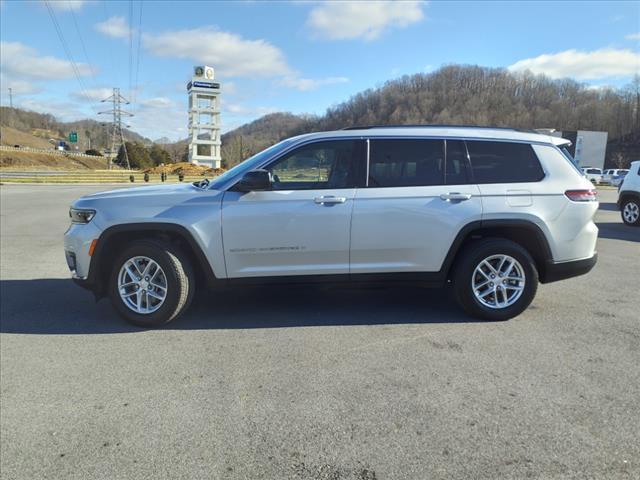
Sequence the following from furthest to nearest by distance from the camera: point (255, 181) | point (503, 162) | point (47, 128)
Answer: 1. point (47, 128)
2. point (503, 162)
3. point (255, 181)

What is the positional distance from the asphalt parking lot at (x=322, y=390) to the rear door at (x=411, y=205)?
2.15ft

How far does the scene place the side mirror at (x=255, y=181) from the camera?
4.32m

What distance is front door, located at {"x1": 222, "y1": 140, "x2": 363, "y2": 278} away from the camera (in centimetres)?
439

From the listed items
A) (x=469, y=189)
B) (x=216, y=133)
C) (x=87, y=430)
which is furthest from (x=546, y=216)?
(x=216, y=133)

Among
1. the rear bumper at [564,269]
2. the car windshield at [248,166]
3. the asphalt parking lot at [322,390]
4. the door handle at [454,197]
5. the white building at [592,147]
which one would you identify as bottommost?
the asphalt parking lot at [322,390]

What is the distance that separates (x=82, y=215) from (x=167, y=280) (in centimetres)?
108

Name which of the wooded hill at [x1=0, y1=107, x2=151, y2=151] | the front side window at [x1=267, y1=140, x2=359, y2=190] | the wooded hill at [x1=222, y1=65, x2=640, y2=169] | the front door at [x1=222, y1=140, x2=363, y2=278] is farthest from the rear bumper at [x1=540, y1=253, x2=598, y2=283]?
the wooded hill at [x1=0, y1=107, x2=151, y2=151]

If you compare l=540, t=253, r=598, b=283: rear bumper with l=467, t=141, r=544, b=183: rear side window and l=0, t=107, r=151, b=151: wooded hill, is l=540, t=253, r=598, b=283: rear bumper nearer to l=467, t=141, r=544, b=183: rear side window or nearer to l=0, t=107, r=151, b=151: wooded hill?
l=467, t=141, r=544, b=183: rear side window

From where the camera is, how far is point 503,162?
4672mm

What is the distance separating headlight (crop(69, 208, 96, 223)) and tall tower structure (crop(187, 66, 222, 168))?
74718mm

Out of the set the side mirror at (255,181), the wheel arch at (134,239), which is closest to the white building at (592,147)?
the side mirror at (255,181)

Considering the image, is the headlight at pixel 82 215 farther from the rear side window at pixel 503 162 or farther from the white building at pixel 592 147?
the white building at pixel 592 147

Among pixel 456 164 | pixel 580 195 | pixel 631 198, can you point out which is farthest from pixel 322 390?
pixel 631 198

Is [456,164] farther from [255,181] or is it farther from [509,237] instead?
[255,181]
